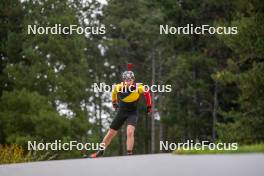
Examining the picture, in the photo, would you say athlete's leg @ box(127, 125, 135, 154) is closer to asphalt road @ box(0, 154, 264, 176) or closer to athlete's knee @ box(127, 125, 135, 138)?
athlete's knee @ box(127, 125, 135, 138)

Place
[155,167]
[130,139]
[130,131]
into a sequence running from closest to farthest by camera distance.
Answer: [155,167]
[130,139]
[130,131]

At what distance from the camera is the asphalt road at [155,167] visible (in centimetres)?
575

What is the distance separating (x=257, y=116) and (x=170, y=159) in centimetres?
1876

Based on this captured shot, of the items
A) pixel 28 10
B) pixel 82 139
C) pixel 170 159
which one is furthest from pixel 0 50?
pixel 170 159

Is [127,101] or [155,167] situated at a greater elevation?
[127,101]

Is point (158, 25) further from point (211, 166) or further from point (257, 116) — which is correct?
point (211, 166)

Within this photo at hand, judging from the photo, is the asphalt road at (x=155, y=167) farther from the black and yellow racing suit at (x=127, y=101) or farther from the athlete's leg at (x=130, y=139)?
the black and yellow racing suit at (x=127, y=101)

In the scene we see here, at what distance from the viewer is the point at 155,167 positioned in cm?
628

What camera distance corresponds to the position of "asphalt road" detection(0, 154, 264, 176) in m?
5.75

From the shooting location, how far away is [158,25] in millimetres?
39094

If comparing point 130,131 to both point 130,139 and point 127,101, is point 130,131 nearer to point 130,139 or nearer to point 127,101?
A: point 130,139

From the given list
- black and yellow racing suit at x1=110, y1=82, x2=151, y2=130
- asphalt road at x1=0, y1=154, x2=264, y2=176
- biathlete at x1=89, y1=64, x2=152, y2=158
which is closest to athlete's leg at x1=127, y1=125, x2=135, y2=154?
biathlete at x1=89, y1=64, x2=152, y2=158

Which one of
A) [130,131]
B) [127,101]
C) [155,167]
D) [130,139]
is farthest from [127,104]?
[155,167]

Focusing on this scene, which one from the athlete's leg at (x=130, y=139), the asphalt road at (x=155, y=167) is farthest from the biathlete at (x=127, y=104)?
the asphalt road at (x=155, y=167)
